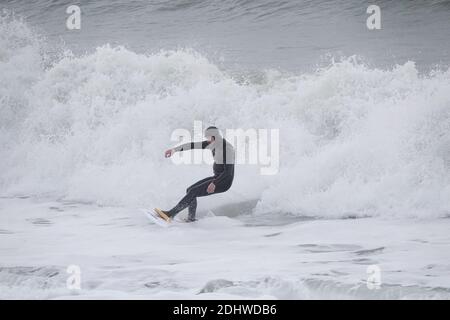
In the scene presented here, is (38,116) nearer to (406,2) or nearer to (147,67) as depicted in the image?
(147,67)

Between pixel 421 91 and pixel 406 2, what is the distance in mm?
9252

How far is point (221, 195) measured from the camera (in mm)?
10062

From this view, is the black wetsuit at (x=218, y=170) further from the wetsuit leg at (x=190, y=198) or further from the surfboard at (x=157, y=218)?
the surfboard at (x=157, y=218)

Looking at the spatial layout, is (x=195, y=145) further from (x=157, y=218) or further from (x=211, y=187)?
(x=157, y=218)

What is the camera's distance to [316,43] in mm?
18656
